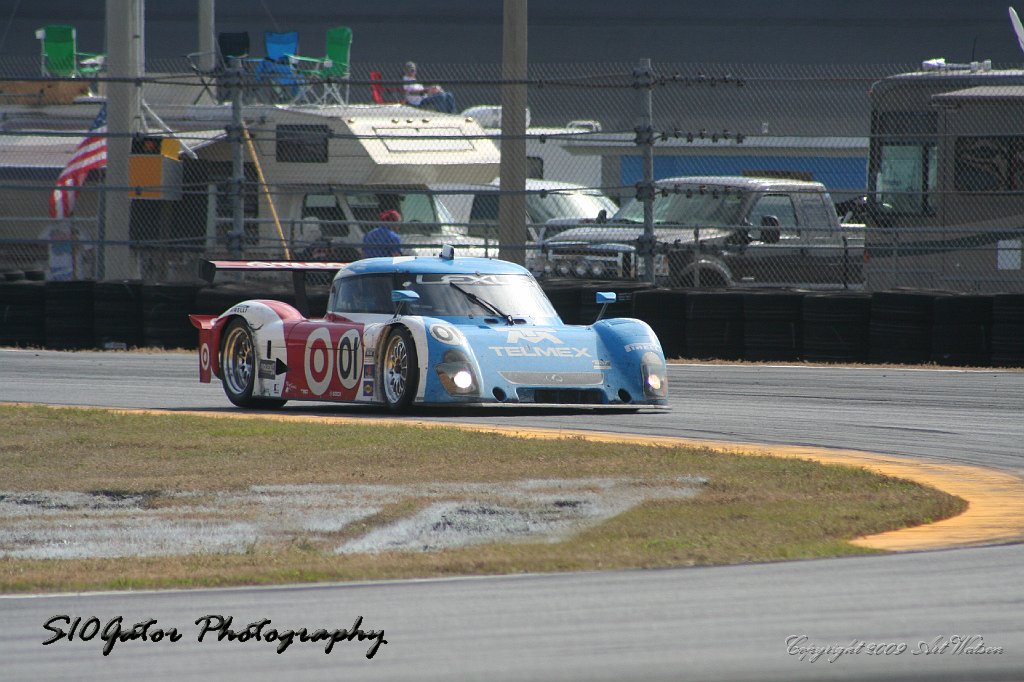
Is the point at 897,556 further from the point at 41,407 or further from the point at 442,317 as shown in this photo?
the point at 41,407

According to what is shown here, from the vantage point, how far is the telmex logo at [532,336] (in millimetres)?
10523

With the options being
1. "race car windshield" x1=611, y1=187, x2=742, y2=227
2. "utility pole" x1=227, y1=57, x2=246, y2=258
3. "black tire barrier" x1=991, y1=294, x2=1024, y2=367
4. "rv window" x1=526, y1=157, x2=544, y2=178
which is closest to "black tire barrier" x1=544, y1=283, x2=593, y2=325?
"race car windshield" x1=611, y1=187, x2=742, y2=227

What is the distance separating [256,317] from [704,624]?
743cm

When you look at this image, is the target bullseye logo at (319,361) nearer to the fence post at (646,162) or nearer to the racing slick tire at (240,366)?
the racing slick tire at (240,366)

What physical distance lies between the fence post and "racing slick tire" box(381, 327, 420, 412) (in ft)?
17.9

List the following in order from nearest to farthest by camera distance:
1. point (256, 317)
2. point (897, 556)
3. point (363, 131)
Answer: point (897, 556), point (256, 317), point (363, 131)

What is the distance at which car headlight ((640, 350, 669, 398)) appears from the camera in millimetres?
10664

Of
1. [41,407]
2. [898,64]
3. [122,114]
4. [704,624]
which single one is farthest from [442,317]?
[898,64]

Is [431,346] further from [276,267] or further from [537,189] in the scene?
[537,189]

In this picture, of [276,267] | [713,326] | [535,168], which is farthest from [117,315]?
[535,168]

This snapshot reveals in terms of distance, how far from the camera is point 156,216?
1978 centimetres

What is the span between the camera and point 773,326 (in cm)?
1455

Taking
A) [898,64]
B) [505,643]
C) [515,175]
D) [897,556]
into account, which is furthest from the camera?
[898,64]

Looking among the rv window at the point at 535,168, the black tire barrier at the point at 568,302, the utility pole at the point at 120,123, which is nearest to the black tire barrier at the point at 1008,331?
the black tire barrier at the point at 568,302
